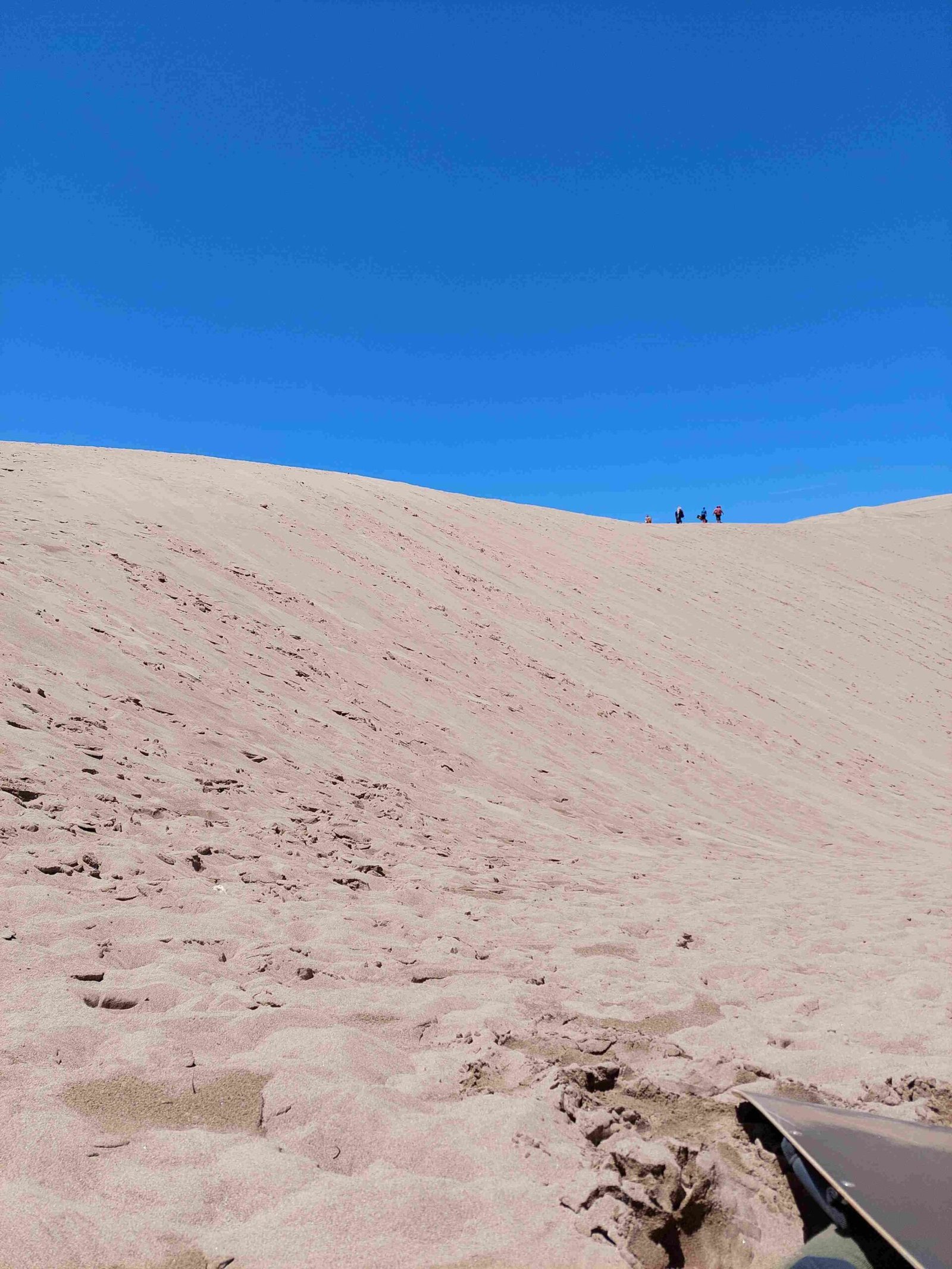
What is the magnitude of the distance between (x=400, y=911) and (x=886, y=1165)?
287 centimetres

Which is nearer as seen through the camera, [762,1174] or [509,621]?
[762,1174]

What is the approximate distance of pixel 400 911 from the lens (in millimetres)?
4641

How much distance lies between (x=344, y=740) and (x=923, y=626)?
16.8 metres

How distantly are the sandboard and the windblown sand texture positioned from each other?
17cm

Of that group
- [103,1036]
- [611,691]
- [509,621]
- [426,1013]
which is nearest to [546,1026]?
[426,1013]

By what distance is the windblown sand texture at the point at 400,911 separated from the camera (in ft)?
7.18

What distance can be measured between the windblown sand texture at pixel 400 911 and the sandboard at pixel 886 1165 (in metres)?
0.17

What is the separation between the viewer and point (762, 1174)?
94.9 inches

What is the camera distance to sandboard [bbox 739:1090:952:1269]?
1.92 meters

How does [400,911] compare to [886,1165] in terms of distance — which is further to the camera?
[400,911]

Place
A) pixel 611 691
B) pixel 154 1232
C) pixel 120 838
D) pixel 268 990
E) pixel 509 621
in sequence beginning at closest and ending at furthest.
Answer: pixel 154 1232
pixel 268 990
pixel 120 838
pixel 611 691
pixel 509 621

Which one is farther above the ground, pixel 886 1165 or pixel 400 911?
pixel 886 1165

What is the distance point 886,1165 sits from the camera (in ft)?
7.24

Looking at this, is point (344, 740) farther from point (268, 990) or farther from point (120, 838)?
point (268, 990)
